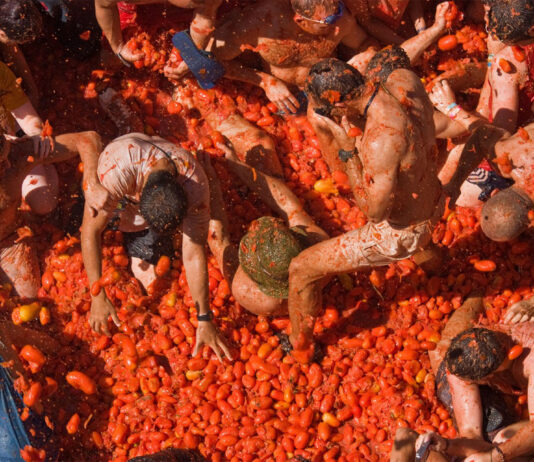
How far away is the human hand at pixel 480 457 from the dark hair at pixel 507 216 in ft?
4.45

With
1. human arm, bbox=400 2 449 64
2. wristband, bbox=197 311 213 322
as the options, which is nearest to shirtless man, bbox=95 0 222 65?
human arm, bbox=400 2 449 64

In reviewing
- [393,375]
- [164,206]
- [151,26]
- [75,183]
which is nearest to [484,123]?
[393,375]

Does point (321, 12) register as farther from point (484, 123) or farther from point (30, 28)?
point (30, 28)

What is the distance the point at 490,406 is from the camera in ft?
15.9

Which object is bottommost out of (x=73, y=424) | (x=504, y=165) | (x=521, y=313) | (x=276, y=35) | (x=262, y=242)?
(x=73, y=424)

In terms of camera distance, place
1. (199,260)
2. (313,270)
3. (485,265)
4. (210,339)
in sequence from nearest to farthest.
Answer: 1. (313,270)
2. (199,260)
3. (210,339)
4. (485,265)

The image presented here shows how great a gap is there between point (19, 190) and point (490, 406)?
12.0ft

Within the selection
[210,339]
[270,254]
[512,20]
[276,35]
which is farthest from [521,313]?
[276,35]

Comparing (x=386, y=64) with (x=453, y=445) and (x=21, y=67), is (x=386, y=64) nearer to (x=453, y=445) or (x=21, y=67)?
(x=453, y=445)

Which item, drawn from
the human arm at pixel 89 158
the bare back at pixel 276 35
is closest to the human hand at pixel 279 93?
the bare back at pixel 276 35

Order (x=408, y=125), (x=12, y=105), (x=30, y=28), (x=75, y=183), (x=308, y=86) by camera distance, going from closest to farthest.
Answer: (x=408, y=125)
(x=308, y=86)
(x=30, y=28)
(x=12, y=105)
(x=75, y=183)

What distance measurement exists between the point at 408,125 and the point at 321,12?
164cm

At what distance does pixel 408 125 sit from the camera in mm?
4020

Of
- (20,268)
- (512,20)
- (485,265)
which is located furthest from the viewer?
(20,268)
